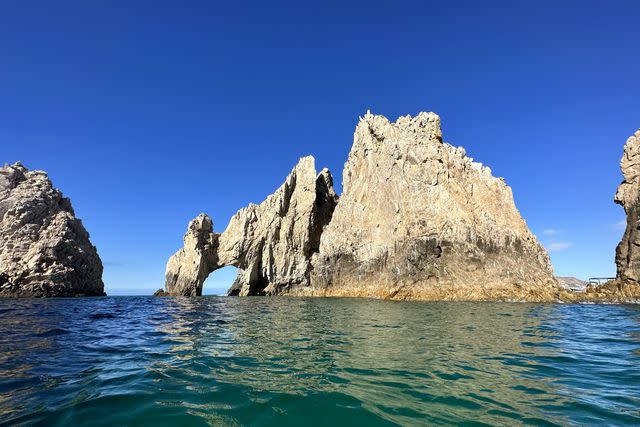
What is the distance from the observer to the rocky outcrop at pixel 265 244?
80.9 m

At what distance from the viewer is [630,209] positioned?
51.3 m

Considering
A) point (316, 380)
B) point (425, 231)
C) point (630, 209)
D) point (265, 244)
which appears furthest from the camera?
point (265, 244)

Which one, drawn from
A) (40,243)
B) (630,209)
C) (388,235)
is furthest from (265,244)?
(630,209)

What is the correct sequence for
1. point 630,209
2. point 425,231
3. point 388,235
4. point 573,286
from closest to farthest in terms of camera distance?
point 630,209 → point 425,231 → point 388,235 → point 573,286

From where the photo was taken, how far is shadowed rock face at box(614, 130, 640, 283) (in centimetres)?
4769

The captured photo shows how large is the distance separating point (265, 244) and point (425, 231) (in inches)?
1618

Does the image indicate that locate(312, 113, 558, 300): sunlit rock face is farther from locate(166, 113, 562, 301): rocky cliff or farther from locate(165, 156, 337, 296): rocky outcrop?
locate(165, 156, 337, 296): rocky outcrop

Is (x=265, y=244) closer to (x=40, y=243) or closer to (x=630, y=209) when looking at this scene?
(x=40, y=243)

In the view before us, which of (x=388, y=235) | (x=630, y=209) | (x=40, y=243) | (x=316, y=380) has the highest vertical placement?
(x=630, y=209)

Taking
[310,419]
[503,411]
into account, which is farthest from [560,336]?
[310,419]

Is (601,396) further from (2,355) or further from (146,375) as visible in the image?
(2,355)

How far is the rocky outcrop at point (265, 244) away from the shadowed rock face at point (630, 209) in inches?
2189

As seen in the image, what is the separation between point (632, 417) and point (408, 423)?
379cm

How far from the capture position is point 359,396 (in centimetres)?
658
